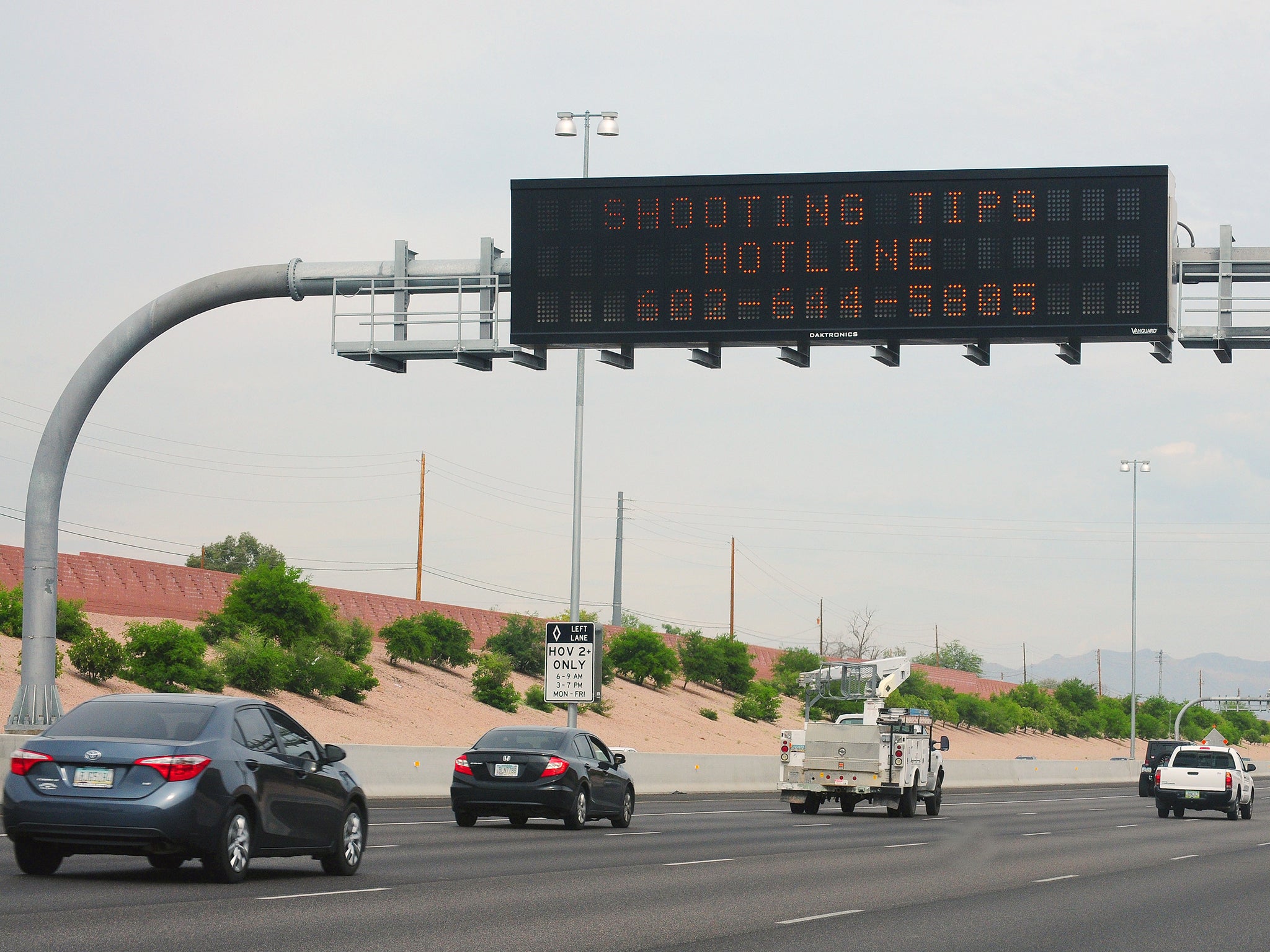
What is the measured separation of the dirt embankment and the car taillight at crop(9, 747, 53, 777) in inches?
1132

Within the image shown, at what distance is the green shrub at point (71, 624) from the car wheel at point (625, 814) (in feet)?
79.5

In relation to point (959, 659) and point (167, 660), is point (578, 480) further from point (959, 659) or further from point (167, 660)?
point (959, 659)

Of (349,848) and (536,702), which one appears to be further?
(536,702)

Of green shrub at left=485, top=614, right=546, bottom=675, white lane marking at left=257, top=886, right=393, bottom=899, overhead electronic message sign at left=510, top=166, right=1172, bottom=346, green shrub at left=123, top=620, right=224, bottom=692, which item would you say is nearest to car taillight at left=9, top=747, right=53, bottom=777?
white lane marking at left=257, top=886, right=393, bottom=899

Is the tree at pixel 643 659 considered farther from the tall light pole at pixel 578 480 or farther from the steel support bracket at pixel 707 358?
the steel support bracket at pixel 707 358

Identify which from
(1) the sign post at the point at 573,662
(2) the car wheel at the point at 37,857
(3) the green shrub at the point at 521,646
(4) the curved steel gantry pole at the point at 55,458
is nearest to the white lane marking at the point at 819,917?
(2) the car wheel at the point at 37,857

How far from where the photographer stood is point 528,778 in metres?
24.6

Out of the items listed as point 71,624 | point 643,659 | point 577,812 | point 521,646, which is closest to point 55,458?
point 577,812

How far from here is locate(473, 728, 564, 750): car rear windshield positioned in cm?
2489

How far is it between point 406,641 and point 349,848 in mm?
48953

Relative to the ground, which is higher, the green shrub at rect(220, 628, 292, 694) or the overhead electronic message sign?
the overhead electronic message sign

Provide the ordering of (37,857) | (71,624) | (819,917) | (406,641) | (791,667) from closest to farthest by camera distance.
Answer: (819,917) → (37,857) → (71,624) → (406,641) → (791,667)

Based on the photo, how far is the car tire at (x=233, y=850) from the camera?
45.9 feet

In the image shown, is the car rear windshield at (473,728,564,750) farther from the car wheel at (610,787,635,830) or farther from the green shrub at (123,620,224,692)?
the green shrub at (123,620,224,692)
